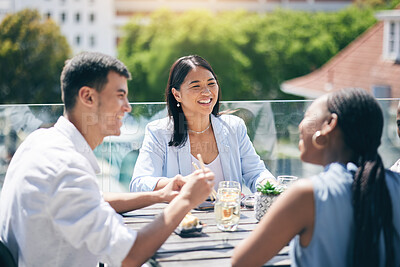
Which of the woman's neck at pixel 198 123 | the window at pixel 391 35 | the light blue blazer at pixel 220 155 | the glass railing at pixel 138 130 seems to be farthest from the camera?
the window at pixel 391 35

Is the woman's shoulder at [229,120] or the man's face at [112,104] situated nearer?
the man's face at [112,104]

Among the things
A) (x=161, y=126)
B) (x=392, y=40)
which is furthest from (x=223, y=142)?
(x=392, y=40)

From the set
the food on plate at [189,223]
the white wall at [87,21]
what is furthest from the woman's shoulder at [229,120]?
the white wall at [87,21]

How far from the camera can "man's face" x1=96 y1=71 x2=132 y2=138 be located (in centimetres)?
203

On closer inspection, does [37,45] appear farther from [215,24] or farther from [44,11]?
[44,11]

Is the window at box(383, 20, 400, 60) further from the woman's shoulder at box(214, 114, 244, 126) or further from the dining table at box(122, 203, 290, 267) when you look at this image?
the dining table at box(122, 203, 290, 267)

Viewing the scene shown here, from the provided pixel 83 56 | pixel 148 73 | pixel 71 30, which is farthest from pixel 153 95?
pixel 83 56

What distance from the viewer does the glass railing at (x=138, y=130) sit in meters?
4.40

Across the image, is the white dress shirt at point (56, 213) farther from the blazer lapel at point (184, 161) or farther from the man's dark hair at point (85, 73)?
the blazer lapel at point (184, 161)

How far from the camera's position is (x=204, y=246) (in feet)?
6.80

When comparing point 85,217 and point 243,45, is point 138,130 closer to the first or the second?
point 85,217

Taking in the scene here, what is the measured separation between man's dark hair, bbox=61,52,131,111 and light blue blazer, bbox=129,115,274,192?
1082 millimetres

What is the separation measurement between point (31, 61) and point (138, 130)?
43.8m

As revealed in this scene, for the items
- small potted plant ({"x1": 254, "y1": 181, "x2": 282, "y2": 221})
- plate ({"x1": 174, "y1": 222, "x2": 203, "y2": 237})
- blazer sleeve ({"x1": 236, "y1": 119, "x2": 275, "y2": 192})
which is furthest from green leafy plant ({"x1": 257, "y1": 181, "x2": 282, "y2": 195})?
blazer sleeve ({"x1": 236, "y1": 119, "x2": 275, "y2": 192})
